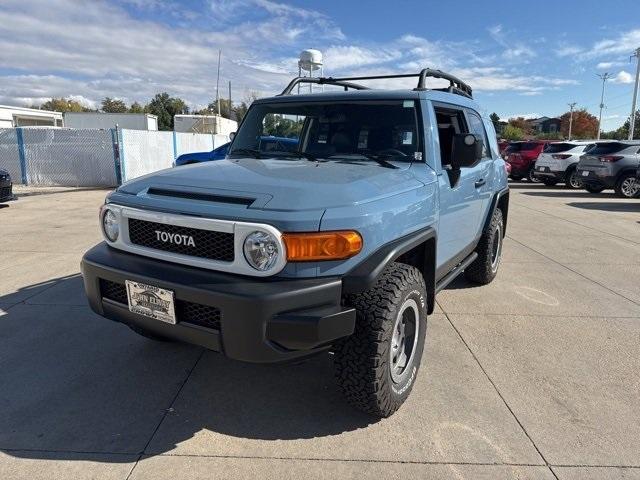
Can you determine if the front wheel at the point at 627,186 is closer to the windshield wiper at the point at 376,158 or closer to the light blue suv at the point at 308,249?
the light blue suv at the point at 308,249

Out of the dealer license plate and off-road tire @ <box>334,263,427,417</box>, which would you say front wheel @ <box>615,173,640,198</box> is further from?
the dealer license plate

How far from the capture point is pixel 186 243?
2.58 meters

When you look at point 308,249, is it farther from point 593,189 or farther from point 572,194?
point 593,189

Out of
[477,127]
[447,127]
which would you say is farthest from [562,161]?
[447,127]

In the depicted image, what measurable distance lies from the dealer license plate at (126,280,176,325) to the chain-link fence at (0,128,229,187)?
46.9 ft

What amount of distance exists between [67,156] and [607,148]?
55.5ft

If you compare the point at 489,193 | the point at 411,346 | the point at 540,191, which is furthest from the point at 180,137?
the point at 411,346

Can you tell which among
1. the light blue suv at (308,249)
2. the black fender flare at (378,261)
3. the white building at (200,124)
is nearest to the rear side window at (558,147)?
the light blue suv at (308,249)

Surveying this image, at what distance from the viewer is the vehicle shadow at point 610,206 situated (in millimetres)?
12203

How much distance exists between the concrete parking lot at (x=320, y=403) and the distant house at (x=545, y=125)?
343ft

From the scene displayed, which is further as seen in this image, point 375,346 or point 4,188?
point 4,188

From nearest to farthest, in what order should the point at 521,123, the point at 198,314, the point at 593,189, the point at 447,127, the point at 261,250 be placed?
the point at 261,250 < the point at 198,314 < the point at 447,127 < the point at 593,189 < the point at 521,123

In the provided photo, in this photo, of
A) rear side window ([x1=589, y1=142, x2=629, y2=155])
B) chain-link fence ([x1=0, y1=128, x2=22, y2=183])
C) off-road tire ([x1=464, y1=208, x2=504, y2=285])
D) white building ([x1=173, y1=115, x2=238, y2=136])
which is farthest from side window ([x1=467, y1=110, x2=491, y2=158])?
white building ([x1=173, y1=115, x2=238, y2=136])

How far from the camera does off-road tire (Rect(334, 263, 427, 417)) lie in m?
2.53
